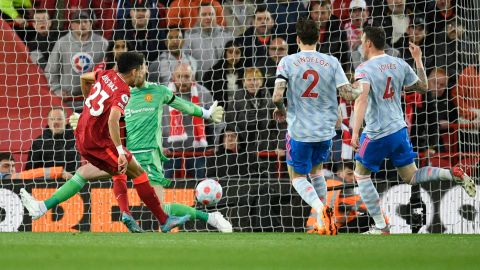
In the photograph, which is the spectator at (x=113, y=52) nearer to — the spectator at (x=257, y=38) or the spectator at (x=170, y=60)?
the spectator at (x=170, y=60)

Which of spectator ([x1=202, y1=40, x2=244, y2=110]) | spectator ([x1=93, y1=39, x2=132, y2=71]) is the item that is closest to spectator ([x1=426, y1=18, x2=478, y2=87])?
spectator ([x1=202, y1=40, x2=244, y2=110])

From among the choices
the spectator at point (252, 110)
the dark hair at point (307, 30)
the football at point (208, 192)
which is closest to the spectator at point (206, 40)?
the spectator at point (252, 110)

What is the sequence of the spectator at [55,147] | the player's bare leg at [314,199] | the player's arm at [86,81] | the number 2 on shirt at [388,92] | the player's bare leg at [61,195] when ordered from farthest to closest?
the spectator at [55,147]
the player's bare leg at [61,195]
the player's arm at [86,81]
the number 2 on shirt at [388,92]
the player's bare leg at [314,199]

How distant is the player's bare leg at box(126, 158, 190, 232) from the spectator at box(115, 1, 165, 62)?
4.14 m

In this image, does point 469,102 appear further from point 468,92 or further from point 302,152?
point 302,152

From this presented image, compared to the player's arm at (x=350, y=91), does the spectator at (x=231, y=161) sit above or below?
below

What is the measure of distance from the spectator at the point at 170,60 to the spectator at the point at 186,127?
12.9 inches

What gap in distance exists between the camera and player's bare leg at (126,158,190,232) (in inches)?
375

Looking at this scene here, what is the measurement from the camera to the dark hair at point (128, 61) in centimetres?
959

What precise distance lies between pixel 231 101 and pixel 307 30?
3756 mm

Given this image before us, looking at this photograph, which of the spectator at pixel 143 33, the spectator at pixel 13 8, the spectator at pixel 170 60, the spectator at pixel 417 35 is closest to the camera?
the spectator at pixel 417 35

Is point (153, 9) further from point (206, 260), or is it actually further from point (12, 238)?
point (206, 260)

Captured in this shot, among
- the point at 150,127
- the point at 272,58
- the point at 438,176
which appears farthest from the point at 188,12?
the point at 438,176

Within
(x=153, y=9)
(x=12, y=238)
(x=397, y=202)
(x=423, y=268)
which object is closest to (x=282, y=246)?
(x=423, y=268)
